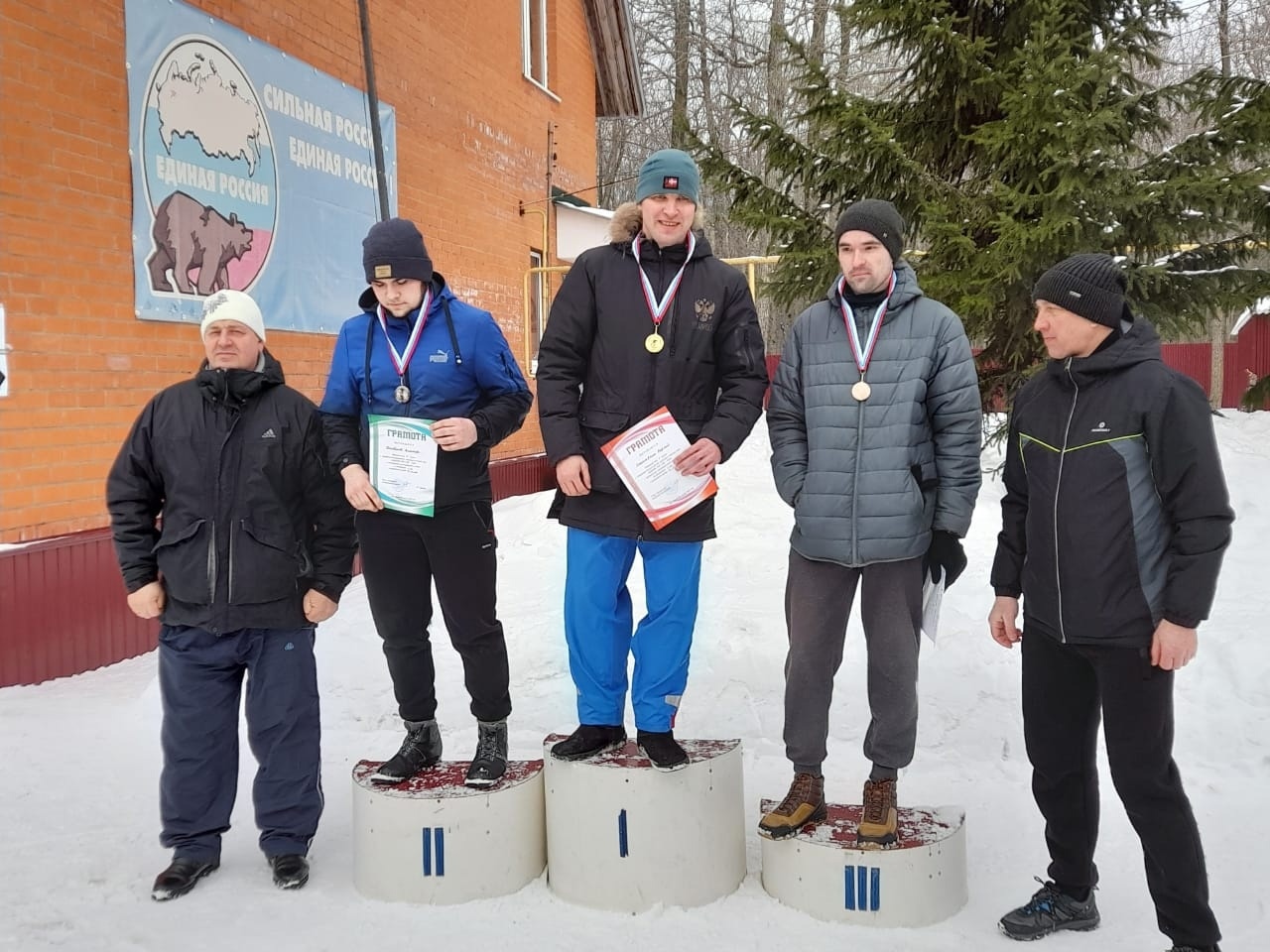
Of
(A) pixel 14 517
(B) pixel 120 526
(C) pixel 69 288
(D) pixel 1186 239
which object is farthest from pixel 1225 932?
(C) pixel 69 288

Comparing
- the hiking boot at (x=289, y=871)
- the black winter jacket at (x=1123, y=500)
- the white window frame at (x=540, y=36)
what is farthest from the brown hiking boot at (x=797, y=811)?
the white window frame at (x=540, y=36)

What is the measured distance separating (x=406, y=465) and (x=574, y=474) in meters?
0.60

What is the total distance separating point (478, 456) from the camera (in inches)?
140

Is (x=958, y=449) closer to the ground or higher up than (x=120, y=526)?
higher up

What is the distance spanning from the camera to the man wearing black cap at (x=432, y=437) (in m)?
3.45

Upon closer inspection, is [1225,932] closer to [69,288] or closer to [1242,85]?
[1242,85]

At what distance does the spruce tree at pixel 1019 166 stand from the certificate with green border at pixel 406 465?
3726 mm

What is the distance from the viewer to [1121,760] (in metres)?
2.82

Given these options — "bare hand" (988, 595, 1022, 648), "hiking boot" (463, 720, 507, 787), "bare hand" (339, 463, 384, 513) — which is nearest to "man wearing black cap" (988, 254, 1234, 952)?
"bare hand" (988, 595, 1022, 648)

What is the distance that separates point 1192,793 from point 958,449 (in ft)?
7.04

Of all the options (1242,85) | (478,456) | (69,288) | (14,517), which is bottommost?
(14,517)

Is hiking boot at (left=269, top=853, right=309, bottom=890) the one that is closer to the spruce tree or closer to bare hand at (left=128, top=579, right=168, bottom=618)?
bare hand at (left=128, top=579, right=168, bottom=618)

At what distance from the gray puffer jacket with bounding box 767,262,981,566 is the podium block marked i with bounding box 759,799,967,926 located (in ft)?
3.01

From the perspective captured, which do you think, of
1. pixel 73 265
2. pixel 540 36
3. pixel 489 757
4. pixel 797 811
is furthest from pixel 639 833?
pixel 540 36
